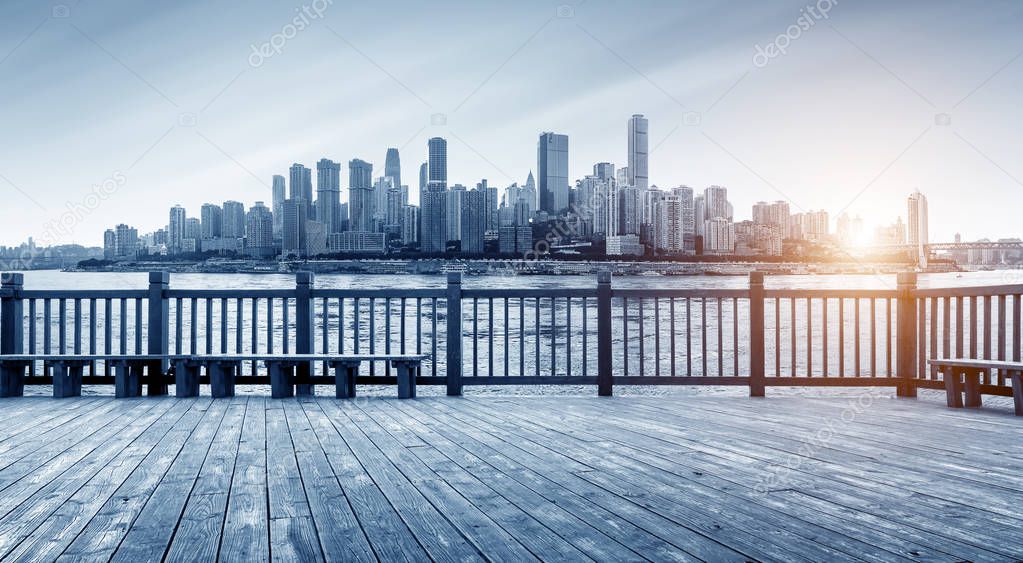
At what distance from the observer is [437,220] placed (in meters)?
33.2

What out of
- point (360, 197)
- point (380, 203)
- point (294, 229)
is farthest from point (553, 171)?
point (380, 203)

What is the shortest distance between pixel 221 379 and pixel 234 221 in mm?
35088

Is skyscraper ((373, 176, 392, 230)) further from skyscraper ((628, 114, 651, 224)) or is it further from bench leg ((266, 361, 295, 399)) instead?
bench leg ((266, 361, 295, 399))

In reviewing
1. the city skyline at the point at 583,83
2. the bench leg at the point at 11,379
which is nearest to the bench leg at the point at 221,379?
the bench leg at the point at 11,379

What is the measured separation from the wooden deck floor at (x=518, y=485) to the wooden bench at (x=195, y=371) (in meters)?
1.01

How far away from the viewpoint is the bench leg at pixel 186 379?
6.00 meters

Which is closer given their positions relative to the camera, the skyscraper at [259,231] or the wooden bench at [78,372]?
the wooden bench at [78,372]

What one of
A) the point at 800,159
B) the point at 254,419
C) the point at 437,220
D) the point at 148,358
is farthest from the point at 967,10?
the point at 437,220

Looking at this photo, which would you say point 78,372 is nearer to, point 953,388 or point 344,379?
point 344,379

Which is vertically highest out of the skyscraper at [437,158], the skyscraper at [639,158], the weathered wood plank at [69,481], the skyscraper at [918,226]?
the skyscraper at [437,158]

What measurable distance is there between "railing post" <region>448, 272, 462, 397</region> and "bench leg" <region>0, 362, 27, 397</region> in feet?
12.7

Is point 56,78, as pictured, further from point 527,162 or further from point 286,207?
point 527,162

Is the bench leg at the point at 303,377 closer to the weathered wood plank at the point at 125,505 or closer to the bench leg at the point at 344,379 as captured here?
the bench leg at the point at 344,379

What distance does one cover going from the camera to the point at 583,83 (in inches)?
1074
